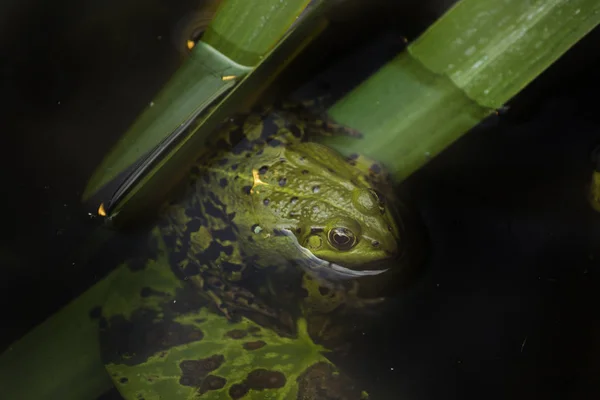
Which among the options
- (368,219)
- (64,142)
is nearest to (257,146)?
(368,219)

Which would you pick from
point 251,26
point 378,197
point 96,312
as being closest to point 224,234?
point 96,312

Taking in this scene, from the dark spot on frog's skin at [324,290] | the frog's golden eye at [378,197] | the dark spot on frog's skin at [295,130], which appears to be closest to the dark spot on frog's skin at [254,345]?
the dark spot on frog's skin at [324,290]

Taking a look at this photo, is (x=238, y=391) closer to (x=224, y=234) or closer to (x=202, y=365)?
(x=202, y=365)

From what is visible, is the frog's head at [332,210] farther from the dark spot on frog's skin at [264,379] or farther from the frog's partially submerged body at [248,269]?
the dark spot on frog's skin at [264,379]

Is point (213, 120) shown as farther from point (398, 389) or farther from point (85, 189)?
point (398, 389)

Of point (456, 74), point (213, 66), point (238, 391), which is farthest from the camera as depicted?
point (238, 391)

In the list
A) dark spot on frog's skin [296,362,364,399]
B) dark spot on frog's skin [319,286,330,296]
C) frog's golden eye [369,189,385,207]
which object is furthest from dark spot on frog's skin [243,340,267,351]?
frog's golden eye [369,189,385,207]
